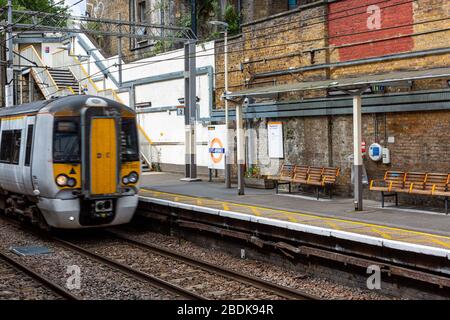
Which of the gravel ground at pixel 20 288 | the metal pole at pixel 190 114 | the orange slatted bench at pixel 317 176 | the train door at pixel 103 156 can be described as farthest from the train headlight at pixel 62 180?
the metal pole at pixel 190 114

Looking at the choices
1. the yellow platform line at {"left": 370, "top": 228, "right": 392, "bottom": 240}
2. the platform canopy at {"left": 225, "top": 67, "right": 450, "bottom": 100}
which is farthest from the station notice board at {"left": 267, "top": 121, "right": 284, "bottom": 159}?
the yellow platform line at {"left": 370, "top": 228, "right": 392, "bottom": 240}

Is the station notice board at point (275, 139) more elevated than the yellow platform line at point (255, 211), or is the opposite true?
the station notice board at point (275, 139)

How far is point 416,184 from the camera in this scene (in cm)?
1307

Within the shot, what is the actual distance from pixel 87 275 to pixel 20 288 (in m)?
1.24

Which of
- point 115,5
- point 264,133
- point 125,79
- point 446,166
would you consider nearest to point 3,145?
point 264,133

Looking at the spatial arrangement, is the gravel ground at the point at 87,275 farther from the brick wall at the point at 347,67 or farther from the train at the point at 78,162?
the brick wall at the point at 347,67

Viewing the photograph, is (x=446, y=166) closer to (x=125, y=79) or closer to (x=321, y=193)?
(x=321, y=193)

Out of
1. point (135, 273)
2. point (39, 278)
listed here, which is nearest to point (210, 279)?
point (135, 273)

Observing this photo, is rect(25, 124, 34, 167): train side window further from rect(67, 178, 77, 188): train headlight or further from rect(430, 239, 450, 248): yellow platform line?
rect(430, 239, 450, 248): yellow platform line

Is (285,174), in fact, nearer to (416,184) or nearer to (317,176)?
(317,176)

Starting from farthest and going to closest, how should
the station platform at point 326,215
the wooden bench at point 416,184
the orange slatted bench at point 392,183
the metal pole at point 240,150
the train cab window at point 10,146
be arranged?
the metal pole at point 240,150 < the train cab window at point 10,146 < the orange slatted bench at point 392,183 < the wooden bench at point 416,184 < the station platform at point 326,215

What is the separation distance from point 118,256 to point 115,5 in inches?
989

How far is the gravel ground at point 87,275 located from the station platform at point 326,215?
2.83 meters

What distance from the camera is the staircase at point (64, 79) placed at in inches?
1246
